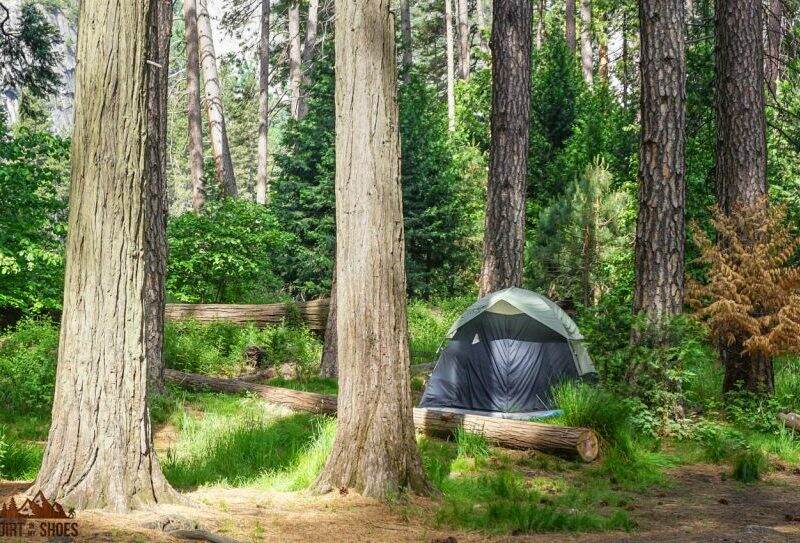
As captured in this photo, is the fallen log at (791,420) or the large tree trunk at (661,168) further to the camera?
the large tree trunk at (661,168)

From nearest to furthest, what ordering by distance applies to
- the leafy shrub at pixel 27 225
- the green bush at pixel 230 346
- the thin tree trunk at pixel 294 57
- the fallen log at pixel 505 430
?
the fallen log at pixel 505 430 < the leafy shrub at pixel 27 225 < the green bush at pixel 230 346 < the thin tree trunk at pixel 294 57

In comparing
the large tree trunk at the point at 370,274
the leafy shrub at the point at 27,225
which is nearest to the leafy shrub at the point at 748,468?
the large tree trunk at the point at 370,274

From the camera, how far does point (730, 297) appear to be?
9.52 metres

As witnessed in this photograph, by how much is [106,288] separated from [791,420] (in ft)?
26.4

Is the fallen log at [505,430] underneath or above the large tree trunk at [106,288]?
underneath

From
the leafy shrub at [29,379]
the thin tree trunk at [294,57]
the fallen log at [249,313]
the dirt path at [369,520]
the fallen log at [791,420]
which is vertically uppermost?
the thin tree trunk at [294,57]

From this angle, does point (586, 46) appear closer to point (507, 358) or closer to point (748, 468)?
point (507, 358)

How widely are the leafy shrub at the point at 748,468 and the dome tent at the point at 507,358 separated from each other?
2912 mm

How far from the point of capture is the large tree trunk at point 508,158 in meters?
12.2

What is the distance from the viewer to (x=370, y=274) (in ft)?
20.1

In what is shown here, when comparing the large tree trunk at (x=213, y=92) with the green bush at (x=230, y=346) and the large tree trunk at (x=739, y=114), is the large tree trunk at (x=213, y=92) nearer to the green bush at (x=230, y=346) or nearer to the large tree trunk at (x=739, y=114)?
the green bush at (x=230, y=346)

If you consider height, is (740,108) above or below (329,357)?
above

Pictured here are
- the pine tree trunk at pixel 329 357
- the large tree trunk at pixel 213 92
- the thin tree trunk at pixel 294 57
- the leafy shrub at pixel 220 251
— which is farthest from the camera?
the thin tree trunk at pixel 294 57

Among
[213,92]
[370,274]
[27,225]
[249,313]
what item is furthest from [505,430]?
[213,92]
